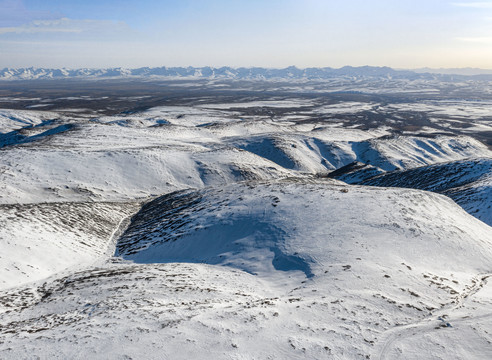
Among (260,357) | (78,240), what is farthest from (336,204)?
(78,240)

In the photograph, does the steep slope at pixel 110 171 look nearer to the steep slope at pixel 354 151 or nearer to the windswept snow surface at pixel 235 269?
the windswept snow surface at pixel 235 269

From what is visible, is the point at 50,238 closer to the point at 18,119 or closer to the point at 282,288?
the point at 282,288

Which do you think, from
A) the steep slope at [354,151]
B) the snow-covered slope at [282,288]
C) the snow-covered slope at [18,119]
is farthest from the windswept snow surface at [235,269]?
the snow-covered slope at [18,119]

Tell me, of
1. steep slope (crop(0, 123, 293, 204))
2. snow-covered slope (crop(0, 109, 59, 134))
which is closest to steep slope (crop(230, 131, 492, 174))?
steep slope (crop(0, 123, 293, 204))

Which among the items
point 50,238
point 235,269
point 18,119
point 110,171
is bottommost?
point 235,269

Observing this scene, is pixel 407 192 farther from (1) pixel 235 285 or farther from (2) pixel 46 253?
(2) pixel 46 253

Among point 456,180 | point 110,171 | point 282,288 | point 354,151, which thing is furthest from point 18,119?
point 456,180

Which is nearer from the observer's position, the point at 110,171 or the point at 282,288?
the point at 282,288

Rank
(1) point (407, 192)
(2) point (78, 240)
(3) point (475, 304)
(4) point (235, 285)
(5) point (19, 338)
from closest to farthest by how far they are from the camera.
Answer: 1. (5) point (19, 338)
2. (3) point (475, 304)
3. (4) point (235, 285)
4. (2) point (78, 240)
5. (1) point (407, 192)
